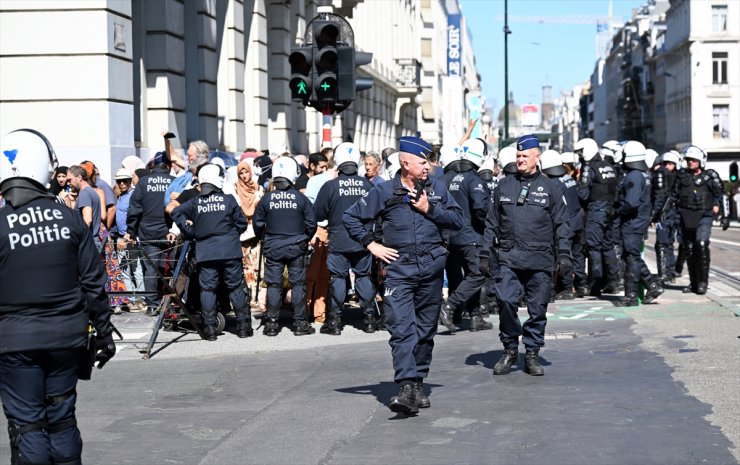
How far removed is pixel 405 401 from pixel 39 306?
3077 mm

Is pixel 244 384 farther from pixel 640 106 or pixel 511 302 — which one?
pixel 640 106

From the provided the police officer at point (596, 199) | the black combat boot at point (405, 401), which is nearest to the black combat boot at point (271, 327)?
the black combat boot at point (405, 401)

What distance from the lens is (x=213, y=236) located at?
12.3 m

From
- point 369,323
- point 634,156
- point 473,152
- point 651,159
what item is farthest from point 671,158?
point 369,323

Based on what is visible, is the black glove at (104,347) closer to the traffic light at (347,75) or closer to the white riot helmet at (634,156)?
the traffic light at (347,75)

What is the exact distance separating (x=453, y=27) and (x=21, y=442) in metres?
104

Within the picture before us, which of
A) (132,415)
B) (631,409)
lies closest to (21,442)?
(132,415)

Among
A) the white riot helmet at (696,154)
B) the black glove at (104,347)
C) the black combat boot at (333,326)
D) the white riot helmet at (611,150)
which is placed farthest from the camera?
the white riot helmet at (611,150)

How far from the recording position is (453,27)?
354 feet

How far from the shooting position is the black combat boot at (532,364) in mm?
9938

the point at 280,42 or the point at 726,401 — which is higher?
the point at 280,42

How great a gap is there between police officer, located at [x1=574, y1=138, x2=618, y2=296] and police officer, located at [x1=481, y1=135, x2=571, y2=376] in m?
5.94

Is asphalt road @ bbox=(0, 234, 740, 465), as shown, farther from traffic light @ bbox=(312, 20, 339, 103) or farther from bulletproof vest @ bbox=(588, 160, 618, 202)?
bulletproof vest @ bbox=(588, 160, 618, 202)

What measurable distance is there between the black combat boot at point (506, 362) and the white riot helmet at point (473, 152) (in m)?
3.65
